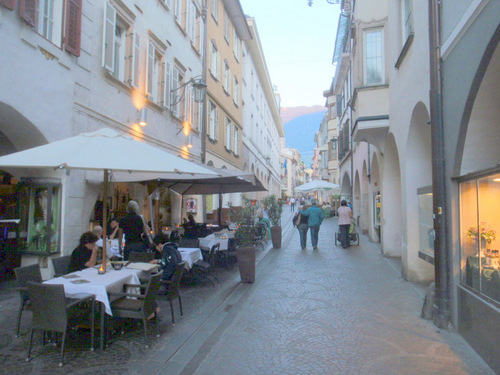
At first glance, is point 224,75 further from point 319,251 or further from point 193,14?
point 319,251

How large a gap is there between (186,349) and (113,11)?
851 cm

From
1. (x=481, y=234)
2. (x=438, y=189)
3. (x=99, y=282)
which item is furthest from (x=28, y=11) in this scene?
(x=481, y=234)

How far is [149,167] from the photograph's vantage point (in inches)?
201

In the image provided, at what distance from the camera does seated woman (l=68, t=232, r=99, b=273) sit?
5.95 meters

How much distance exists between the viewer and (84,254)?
600 cm

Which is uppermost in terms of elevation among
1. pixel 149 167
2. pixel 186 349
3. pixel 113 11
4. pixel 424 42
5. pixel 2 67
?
pixel 113 11

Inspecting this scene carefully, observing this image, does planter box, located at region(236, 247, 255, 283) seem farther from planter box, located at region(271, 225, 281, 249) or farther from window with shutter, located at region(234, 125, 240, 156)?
window with shutter, located at region(234, 125, 240, 156)

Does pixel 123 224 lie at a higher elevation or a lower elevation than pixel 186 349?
higher

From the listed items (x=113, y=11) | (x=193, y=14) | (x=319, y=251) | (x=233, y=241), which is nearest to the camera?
(x=113, y=11)

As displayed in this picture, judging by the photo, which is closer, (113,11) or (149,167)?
(149,167)

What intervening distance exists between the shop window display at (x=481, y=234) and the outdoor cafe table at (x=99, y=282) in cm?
437

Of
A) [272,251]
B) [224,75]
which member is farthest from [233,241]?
[224,75]

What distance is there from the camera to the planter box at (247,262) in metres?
8.55

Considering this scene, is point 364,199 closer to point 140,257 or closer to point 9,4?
point 140,257
